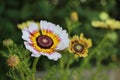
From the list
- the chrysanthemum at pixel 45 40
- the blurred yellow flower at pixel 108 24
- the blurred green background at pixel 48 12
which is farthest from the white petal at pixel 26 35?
the blurred green background at pixel 48 12

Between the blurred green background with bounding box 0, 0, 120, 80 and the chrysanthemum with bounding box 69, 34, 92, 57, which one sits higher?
the blurred green background with bounding box 0, 0, 120, 80

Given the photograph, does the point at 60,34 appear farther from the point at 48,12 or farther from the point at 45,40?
the point at 48,12

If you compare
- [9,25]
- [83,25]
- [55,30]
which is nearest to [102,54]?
[55,30]

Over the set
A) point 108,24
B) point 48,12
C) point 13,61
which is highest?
point 48,12

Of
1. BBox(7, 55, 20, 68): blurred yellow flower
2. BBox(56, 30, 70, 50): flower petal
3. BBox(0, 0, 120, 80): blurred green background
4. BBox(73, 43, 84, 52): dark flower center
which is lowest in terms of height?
BBox(7, 55, 20, 68): blurred yellow flower

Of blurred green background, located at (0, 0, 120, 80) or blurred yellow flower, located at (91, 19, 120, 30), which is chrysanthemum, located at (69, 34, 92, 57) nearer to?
blurred yellow flower, located at (91, 19, 120, 30)

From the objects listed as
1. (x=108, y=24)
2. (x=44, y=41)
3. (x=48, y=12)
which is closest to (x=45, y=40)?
(x=44, y=41)

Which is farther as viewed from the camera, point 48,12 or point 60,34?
point 48,12

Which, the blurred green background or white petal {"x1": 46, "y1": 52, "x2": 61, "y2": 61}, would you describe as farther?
the blurred green background

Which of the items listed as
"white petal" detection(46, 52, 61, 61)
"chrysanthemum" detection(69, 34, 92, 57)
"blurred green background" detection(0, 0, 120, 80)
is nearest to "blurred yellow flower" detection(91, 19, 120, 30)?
"chrysanthemum" detection(69, 34, 92, 57)

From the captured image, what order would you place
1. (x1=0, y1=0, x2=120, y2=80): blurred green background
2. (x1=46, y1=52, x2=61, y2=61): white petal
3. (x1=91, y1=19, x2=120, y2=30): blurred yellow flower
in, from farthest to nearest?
1. (x1=0, y1=0, x2=120, y2=80): blurred green background
2. (x1=91, y1=19, x2=120, y2=30): blurred yellow flower
3. (x1=46, y1=52, x2=61, y2=61): white petal
